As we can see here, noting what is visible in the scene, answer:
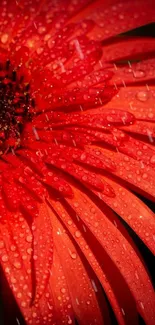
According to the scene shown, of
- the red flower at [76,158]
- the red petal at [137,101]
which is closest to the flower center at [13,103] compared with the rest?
the red flower at [76,158]

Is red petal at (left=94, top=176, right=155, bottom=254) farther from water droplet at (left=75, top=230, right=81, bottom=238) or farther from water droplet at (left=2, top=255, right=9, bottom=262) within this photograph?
water droplet at (left=2, top=255, right=9, bottom=262)

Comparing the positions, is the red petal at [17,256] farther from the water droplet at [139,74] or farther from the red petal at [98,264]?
the water droplet at [139,74]

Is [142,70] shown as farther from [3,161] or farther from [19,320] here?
[19,320]

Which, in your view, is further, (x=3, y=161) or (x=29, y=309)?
(x=3, y=161)

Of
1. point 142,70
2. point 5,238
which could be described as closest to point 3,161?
point 5,238

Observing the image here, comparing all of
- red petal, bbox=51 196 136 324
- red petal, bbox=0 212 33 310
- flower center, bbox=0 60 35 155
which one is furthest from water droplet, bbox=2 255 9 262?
flower center, bbox=0 60 35 155

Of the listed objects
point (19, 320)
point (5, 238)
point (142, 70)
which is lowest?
point (19, 320)

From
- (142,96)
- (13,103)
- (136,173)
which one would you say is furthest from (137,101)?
(13,103)

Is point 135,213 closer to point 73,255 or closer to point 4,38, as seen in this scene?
point 73,255

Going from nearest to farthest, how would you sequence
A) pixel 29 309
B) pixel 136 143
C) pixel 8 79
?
pixel 29 309 < pixel 136 143 < pixel 8 79
